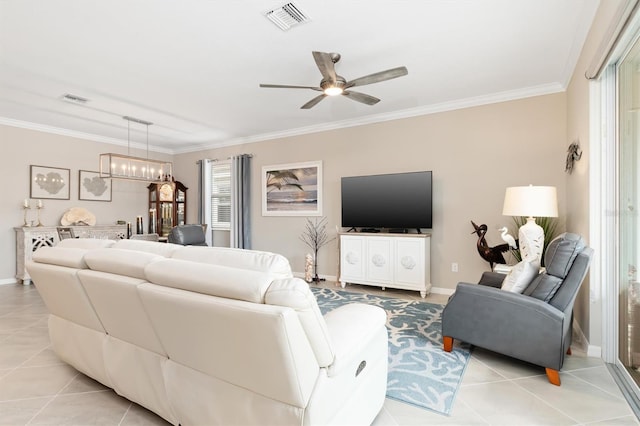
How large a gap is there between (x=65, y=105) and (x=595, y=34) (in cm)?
573

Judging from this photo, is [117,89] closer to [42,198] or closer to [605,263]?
[42,198]

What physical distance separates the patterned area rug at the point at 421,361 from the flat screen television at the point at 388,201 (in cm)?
119

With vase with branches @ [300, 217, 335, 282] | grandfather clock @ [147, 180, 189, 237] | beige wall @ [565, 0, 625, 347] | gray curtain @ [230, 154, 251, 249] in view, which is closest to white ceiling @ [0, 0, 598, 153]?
beige wall @ [565, 0, 625, 347]

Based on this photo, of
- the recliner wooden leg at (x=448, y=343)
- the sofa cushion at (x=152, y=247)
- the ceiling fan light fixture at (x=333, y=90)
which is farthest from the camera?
A: the ceiling fan light fixture at (x=333, y=90)

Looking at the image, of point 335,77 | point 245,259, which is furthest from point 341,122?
point 245,259

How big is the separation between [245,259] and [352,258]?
11.4 feet

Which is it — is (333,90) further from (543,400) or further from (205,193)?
(205,193)

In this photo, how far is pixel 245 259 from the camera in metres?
1.38

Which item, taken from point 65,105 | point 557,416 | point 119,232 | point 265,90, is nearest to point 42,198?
point 119,232

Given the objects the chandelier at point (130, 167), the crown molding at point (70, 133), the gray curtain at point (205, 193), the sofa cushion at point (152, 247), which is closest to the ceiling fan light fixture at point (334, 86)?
the sofa cushion at point (152, 247)

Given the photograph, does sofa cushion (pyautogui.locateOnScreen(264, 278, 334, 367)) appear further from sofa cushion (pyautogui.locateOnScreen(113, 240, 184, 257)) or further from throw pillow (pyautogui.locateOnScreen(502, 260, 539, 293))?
throw pillow (pyautogui.locateOnScreen(502, 260, 539, 293))

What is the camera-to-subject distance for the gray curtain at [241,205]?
19.9 ft

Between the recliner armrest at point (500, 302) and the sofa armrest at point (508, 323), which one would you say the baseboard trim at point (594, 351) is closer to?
the sofa armrest at point (508, 323)

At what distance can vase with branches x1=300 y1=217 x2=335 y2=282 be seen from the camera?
5387 millimetres
